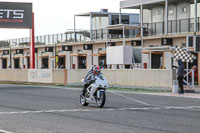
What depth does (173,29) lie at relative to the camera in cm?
3506

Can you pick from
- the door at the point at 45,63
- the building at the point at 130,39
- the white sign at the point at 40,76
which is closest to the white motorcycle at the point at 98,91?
the building at the point at 130,39

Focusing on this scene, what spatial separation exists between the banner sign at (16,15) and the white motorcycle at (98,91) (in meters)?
28.2

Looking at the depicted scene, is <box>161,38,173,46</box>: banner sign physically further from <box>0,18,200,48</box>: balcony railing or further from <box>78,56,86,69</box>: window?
<box>78,56,86,69</box>: window

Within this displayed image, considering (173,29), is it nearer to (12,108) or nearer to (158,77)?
(158,77)

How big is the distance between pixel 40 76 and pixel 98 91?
20.5m

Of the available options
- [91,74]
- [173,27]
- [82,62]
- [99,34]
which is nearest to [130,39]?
[173,27]

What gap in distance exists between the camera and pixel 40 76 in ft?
113

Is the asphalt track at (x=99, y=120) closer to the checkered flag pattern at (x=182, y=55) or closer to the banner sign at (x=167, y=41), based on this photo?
the checkered flag pattern at (x=182, y=55)

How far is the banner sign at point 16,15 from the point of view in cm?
4181

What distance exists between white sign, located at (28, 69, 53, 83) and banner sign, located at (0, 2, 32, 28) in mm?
7775

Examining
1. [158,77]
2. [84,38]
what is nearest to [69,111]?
[158,77]

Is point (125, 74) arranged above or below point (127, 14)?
below

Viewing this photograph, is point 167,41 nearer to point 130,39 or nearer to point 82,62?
point 130,39

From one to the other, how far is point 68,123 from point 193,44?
1744 cm
